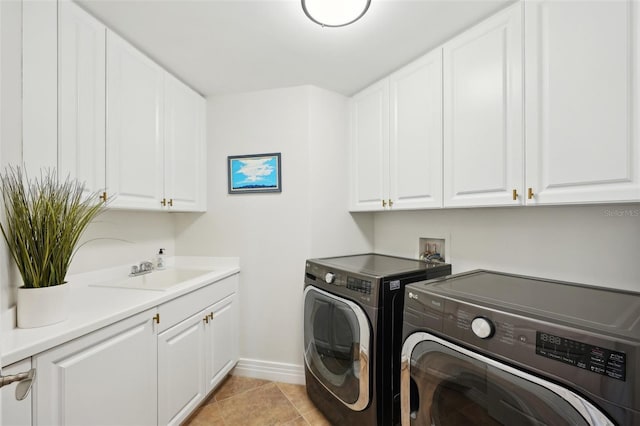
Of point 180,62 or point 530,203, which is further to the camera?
point 180,62

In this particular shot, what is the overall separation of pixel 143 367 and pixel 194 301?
0.44 m

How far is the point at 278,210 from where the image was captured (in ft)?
7.24

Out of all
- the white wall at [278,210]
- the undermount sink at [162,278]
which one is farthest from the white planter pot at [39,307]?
the white wall at [278,210]

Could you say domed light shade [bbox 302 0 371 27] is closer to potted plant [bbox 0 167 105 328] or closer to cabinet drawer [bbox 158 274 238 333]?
potted plant [bbox 0 167 105 328]

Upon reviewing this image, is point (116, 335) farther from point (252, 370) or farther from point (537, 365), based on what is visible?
point (537, 365)

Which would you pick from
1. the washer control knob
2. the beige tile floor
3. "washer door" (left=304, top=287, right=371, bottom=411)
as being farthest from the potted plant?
the washer control knob

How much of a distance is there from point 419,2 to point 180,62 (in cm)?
153

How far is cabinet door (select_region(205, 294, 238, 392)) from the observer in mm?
1873

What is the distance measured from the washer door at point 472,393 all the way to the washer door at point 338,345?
261mm

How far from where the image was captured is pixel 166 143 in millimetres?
1912

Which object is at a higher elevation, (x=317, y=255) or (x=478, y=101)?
(x=478, y=101)

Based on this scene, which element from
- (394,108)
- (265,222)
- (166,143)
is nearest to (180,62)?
(166,143)

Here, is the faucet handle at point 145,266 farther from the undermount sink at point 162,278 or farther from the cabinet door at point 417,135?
the cabinet door at point 417,135

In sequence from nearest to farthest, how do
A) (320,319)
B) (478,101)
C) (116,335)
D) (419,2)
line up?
(116,335) → (419,2) → (478,101) → (320,319)
